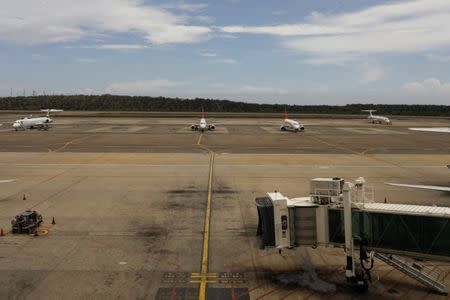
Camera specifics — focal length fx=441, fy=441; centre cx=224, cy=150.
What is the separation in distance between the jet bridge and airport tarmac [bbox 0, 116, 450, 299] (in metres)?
1.59

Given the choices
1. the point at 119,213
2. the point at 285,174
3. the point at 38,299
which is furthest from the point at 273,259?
the point at 285,174

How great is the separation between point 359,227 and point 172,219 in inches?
595

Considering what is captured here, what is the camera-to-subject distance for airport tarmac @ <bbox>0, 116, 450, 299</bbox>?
66.9 feet

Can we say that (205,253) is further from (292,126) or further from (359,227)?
(292,126)

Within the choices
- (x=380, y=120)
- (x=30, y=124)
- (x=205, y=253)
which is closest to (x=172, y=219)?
(x=205, y=253)

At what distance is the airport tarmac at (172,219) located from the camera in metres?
20.4

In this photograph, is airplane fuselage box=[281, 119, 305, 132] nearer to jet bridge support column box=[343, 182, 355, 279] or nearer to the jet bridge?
the jet bridge

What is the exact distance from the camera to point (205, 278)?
21.2 meters

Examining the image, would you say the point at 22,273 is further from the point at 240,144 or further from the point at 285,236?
the point at 240,144

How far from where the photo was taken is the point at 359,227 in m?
19.9

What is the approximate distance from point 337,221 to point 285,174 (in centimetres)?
2837

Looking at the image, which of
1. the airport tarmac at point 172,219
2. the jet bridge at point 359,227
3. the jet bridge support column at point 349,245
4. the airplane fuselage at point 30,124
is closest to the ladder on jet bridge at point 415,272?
the jet bridge at point 359,227

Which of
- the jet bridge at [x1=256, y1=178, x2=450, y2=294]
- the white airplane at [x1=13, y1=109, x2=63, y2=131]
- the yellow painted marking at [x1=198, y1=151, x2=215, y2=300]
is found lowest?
the yellow painted marking at [x1=198, y1=151, x2=215, y2=300]

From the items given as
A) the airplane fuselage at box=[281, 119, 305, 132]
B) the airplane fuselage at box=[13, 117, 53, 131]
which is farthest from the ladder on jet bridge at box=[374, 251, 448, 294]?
the airplane fuselage at box=[13, 117, 53, 131]
